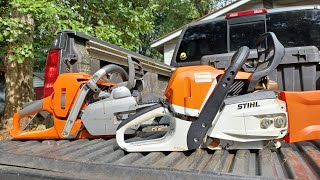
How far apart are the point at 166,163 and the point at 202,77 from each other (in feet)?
1.66

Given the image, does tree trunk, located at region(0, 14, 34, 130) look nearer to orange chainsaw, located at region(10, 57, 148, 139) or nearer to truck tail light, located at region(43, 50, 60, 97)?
truck tail light, located at region(43, 50, 60, 97)

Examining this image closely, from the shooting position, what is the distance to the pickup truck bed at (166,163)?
143 centimetres

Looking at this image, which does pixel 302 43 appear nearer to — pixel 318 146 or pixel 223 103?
pixel 318 146

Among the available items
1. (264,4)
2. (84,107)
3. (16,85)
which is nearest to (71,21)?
(16,85)

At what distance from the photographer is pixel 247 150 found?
6.21 feet

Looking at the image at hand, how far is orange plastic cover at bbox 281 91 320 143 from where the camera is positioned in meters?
1.78

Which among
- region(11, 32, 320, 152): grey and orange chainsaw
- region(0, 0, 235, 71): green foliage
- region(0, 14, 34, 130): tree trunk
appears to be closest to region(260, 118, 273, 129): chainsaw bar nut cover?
region(11, 32, 320, 152): grey and orange chainsaw

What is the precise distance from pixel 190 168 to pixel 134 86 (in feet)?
4.21

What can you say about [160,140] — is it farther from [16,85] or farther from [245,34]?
[16,85]

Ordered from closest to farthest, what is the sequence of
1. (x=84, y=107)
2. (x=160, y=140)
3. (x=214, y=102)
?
(x=214, y=102) < (x=160, y=140) < (x=84, y=107)

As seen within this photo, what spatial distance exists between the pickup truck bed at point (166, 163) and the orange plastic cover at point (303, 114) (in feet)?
0.30

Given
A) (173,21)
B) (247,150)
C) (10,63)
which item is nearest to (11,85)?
(10,63)

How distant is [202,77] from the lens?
1.82m

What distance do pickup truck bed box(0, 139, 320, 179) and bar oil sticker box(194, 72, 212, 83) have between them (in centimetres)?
42
